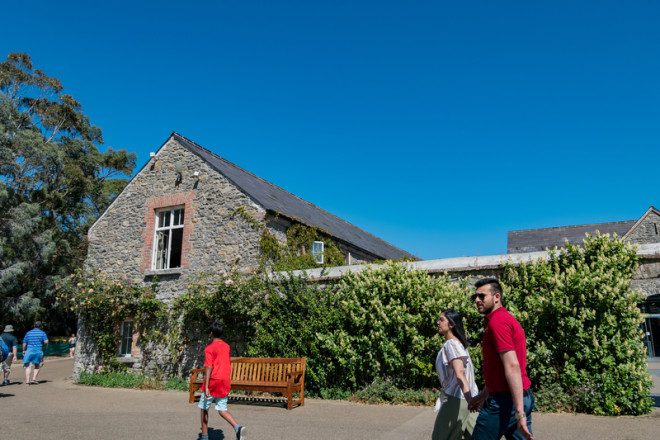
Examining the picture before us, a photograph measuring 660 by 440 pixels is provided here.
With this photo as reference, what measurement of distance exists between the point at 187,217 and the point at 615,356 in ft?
35.8

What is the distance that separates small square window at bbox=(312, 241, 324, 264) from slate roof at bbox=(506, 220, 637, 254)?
13.3m

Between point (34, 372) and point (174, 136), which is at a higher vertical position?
point (174, 136)

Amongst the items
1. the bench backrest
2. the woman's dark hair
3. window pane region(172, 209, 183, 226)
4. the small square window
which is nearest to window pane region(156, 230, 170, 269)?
window pane region(172, 209, 183, 226)

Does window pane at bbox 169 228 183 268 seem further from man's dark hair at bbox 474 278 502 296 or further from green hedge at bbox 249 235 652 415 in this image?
man's dark hair at bbox 474 278 502 296

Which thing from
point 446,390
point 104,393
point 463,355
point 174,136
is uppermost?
point 174,136

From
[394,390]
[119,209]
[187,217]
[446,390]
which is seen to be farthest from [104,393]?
[446,390]

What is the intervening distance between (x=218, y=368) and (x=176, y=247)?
9.10 meters

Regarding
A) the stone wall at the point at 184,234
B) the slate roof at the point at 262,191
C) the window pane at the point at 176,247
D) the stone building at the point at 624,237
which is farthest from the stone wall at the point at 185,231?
the stone building at the point at 624,237

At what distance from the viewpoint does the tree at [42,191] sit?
23.2 meters

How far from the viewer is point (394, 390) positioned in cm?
889

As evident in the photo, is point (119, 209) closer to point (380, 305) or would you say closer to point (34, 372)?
point (34, 372)

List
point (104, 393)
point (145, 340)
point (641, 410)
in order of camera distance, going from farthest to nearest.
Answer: point (145, 340) → point (104, 393) → point (641, 410)

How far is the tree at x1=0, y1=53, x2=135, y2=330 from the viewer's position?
23156 mm

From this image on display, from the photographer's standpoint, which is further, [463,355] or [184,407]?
[184,407]
